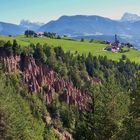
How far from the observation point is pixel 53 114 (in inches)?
6924

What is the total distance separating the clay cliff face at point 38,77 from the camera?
181375 millimetres

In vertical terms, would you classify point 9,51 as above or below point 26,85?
above

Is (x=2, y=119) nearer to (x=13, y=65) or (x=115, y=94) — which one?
(x=115, y=94)

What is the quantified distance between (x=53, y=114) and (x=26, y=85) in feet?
58.8

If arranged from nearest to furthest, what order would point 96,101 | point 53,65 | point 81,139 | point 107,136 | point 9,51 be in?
point 107,136, point 96,101, point 81,139, point 9,51, point 53,65

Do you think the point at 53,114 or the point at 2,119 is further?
the point at 53,114

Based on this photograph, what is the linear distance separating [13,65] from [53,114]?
1078 inches

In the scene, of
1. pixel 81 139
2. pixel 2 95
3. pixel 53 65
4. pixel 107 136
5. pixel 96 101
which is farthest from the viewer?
pixel 53 65

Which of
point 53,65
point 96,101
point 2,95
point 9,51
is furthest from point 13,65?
point 96,101

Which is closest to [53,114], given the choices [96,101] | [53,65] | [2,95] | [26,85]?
[26,85]

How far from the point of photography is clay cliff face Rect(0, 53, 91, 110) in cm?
18138

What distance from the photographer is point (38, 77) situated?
19212 cm

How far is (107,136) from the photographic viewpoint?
5456 cm

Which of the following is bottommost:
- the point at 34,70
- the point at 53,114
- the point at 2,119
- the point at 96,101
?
the point at 53,114
